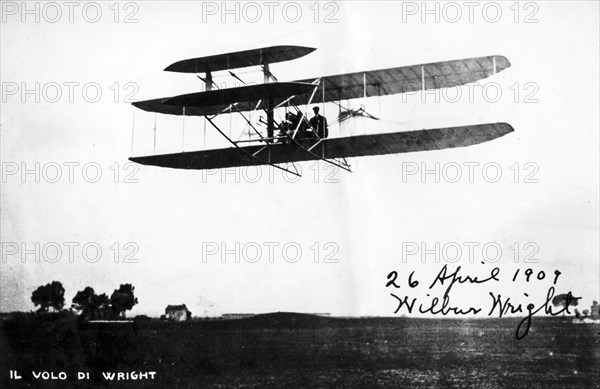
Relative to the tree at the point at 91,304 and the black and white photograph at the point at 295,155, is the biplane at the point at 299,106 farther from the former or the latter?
the tree at the point at 91,304

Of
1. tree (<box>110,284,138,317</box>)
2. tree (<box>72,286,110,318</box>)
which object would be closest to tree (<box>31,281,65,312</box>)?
tree (<box>72,286,110,318</box>)

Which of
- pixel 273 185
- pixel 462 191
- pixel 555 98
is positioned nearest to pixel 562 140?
pixel 555 98

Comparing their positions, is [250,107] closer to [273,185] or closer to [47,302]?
[273,185]

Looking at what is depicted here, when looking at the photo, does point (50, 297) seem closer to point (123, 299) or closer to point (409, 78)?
point (123, 299)

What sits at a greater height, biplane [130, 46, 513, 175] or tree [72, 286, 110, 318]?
biplane [130, 46, 513, 175]

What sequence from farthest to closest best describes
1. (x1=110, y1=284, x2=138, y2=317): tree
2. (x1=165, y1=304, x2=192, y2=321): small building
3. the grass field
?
(x1=165, y1=304, x2=192, y2=321): small building, (x1=110, y1=284, x2=138, y2=317): tree, the grass field

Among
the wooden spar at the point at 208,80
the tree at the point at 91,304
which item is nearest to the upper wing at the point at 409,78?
the wooden spar at the point at 208,80
